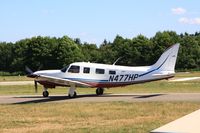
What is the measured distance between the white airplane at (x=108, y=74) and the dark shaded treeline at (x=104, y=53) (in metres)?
81.9

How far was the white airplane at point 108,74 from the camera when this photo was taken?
28.1 meters

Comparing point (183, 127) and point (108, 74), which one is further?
point (108, 74)

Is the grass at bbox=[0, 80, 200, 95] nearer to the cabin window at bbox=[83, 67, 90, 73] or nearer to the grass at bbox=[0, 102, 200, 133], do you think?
the cabin window at bbox=[83, 67, 90, 73]

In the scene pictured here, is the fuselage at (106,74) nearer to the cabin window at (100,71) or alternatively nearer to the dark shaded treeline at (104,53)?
the cabin window at (100,71)

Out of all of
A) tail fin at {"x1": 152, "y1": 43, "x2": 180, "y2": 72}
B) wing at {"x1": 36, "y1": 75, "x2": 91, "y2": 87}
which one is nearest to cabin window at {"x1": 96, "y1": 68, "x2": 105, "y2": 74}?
wing at {"x1": 36, "y1": 75, "x2": 91, "y2": 87}

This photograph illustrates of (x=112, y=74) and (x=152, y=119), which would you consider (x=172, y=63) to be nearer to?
(x=112, y=74)

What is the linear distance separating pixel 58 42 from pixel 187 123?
113m

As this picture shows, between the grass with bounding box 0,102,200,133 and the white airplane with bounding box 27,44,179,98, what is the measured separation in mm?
8594

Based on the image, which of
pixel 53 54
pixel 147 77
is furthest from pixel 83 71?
pixel 53 54

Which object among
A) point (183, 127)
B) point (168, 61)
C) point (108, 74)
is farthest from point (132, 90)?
point (183, 127)

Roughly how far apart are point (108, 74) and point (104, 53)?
96037mm

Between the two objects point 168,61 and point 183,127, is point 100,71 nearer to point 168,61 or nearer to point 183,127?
point 168,61

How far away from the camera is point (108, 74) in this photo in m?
28.5

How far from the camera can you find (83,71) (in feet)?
93.4
